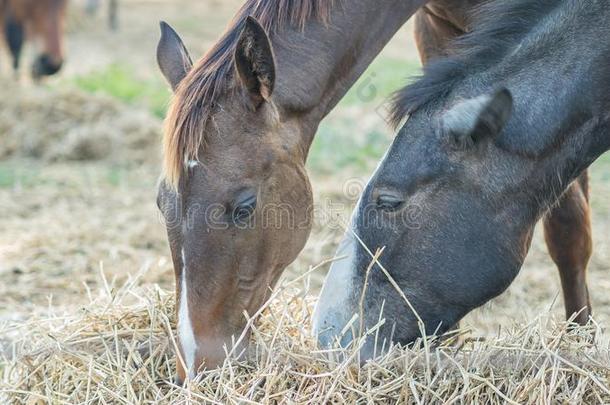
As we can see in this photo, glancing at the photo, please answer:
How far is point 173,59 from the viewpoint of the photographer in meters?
3.50

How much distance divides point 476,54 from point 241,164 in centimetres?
93

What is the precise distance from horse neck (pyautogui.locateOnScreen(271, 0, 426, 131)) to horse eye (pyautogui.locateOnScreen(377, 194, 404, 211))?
552 mm

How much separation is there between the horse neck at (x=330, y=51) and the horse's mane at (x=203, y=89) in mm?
72

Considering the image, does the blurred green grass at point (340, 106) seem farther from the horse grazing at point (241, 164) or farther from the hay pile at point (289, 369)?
the hay pile at point (289, 369)

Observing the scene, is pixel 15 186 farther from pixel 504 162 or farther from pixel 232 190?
pixel 504 162

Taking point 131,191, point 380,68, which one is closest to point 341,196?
point 131,191

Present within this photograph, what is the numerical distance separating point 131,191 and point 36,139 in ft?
5.79

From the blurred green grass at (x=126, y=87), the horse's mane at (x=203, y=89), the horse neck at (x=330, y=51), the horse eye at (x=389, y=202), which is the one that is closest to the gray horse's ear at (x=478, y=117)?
the horse eye at (x=389, y=202)

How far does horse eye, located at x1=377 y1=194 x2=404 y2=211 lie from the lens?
9.74 ft

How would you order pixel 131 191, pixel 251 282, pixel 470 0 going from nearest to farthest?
pixel 251 282 → pixel 470 0 → pixel 131 191

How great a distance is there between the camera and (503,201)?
2934 millimetres

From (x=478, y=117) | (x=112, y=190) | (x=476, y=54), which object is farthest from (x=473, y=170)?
(x=112, y=190)

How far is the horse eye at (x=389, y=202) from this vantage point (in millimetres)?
2969

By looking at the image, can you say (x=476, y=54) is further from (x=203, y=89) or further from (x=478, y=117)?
(x=203, y=89)
